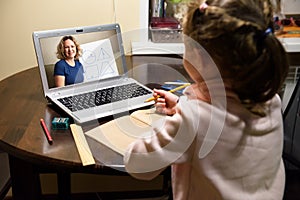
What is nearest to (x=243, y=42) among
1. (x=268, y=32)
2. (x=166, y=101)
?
(x=268, y=32)

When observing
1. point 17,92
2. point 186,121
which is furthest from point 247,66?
point 17,92

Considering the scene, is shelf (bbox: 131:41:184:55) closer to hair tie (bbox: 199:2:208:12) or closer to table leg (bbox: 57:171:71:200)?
table leg (bbox: 57:171:71:200)

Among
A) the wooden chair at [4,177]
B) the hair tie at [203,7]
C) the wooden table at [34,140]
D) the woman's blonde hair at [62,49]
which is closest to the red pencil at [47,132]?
the wooden table at [34,140]

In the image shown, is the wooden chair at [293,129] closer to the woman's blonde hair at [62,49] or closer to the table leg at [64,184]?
the woman's blonde hair at [62,49]

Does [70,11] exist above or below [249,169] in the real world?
above

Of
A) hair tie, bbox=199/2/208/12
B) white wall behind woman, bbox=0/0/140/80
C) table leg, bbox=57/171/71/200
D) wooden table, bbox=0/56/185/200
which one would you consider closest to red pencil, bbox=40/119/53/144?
wooden table, bbox=0/56/185/200

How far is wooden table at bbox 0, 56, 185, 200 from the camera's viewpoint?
0.95 meters

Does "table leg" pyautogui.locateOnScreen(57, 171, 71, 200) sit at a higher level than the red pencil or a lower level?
lower

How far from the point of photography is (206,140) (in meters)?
0.77

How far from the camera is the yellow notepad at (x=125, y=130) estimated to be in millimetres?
1011

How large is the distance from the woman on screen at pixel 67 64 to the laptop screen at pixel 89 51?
1 cm

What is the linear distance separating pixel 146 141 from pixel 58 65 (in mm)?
585

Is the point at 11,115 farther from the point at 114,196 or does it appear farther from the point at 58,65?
the point at 114,196

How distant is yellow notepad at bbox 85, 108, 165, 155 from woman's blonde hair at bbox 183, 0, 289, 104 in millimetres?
290
